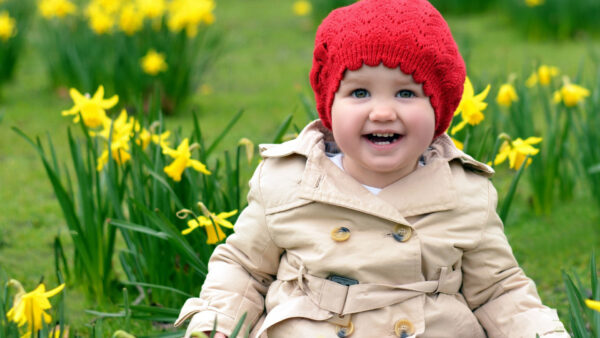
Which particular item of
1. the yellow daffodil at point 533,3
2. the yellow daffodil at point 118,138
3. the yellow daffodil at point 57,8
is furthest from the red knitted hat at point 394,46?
the yellow daffodil at point 533,3

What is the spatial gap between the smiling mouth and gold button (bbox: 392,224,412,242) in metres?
0.20

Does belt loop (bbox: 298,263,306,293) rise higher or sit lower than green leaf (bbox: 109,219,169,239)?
higher

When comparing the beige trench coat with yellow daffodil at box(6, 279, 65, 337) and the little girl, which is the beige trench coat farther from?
yellow daffodil at box(6, 279, 65, 337)

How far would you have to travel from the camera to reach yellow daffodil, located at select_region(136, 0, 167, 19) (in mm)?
4598

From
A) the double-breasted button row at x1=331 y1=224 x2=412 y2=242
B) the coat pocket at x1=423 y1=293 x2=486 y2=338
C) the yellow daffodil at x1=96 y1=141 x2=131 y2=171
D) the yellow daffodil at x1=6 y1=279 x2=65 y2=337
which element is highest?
the double-breasted button row at x1=331 y1=224 x2=412 y2=242

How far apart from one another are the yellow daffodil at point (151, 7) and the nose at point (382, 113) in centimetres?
314

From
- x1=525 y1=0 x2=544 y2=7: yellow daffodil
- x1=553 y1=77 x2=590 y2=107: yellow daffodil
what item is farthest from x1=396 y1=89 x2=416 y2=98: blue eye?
x1=525 y1=0 x2=544 y2=7: yellow daffodil

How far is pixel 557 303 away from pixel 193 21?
2.81m

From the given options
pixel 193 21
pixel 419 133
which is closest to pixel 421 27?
pixel 419 133

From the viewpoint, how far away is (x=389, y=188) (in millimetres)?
1884

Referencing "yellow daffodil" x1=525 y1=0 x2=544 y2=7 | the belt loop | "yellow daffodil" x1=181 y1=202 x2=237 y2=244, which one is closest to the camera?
the belt loop

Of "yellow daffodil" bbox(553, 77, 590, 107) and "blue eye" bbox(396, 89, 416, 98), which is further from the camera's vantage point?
"yellow daffodil" bbox(553, 77, 590, 107)

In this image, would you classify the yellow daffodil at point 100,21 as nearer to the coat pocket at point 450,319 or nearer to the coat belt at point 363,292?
the coat belt at point 363,292

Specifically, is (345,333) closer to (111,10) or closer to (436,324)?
(436,324)
